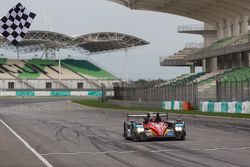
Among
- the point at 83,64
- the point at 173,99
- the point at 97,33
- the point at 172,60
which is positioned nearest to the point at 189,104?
the point at 173,99

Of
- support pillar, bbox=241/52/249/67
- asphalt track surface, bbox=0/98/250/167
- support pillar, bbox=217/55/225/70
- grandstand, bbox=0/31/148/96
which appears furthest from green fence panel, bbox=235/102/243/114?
grandstand, bbox=0/31/148/96

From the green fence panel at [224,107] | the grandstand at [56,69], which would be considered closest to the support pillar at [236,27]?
the green fence panel at [224,107]

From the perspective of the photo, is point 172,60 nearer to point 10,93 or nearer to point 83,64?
point 10,93

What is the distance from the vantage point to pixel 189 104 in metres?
43.5

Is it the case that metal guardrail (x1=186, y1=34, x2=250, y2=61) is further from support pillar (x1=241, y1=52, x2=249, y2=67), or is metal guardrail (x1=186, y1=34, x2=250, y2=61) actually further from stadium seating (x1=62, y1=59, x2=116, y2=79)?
stadium seating (x1=62, y1=59, x2=116, y2=79)

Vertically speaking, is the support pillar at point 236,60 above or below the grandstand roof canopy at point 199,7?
below

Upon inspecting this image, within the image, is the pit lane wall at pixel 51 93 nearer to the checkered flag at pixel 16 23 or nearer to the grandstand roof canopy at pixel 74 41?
the grandstand roof canopy at pixel 74 41

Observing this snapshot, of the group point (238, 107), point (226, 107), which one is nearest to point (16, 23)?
point (238, 107)

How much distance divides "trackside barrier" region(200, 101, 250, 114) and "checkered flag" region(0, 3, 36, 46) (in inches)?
698

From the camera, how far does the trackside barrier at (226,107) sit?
3458 centimetres

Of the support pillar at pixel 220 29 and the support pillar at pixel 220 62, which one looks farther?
the support pillar at pixel 220 29

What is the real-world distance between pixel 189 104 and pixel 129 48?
59155mm

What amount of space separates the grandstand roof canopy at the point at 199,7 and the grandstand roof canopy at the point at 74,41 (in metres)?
32.8

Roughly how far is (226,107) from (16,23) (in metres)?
20.0
